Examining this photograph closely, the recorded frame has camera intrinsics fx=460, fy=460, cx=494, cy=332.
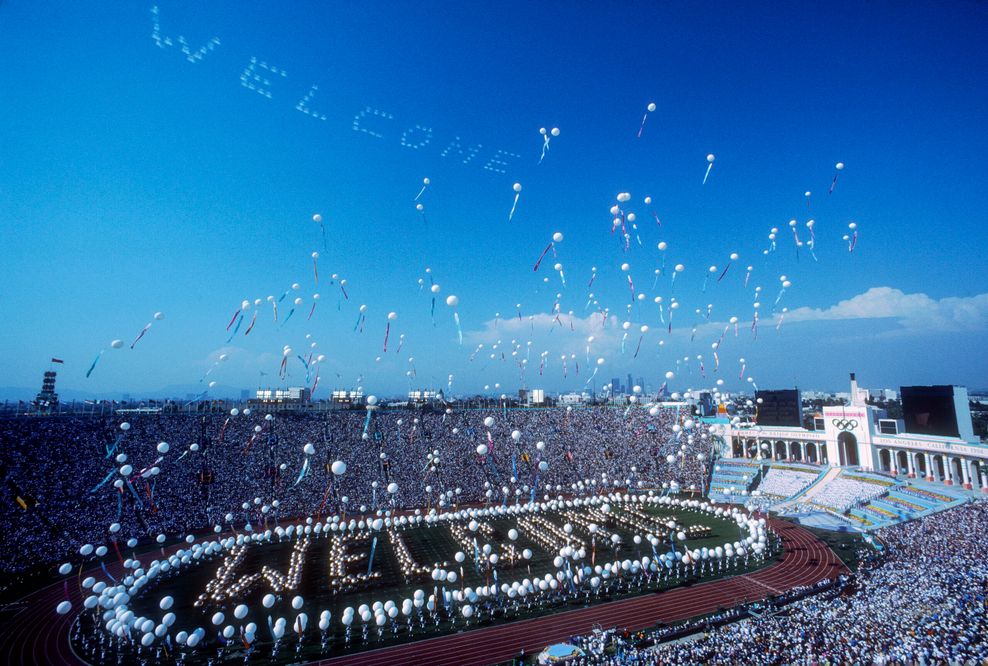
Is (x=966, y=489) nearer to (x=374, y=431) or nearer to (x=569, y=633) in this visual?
(x=569, y=633)

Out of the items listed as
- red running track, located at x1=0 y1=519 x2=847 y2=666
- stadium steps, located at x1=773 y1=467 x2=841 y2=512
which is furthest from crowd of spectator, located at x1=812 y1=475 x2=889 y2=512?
red running track, located at x1=0 y1=519 x2=847 y2=666

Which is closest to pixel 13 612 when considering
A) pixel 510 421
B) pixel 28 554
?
pixel 28 554

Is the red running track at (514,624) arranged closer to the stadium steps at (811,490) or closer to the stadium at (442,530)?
the stadium at (442,530)

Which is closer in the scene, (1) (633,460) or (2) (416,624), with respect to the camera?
(2) (416,624)

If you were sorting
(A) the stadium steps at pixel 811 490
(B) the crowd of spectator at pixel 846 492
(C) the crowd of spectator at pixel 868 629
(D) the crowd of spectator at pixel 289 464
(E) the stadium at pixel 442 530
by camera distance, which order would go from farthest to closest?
(A) the stadium steps at pixel 811 490 → (B) the crowd of spectator at pixel 846 492 → (D) the crowd of spectator at pixel 289 464 → (E) the stadium at pixel 442 530 → (C) the crowd of spectator at pixel 868 629

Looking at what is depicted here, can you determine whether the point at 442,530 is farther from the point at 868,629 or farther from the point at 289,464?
the point at 868,629

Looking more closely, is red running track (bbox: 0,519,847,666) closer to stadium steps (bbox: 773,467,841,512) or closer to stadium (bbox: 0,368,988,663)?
stadium (bbox: 0,368,988,663)

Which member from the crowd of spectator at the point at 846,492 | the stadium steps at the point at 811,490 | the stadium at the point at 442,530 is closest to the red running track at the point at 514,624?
the stadium at the point at 442,530

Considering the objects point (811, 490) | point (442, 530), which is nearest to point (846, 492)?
point (811, 490)
